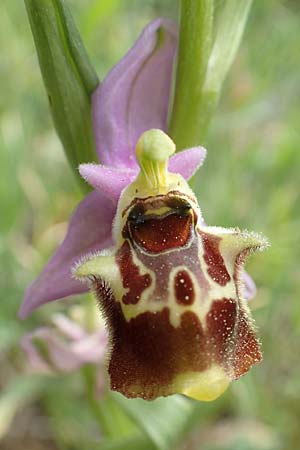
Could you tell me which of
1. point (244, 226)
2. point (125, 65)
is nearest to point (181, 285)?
point (125, 65)

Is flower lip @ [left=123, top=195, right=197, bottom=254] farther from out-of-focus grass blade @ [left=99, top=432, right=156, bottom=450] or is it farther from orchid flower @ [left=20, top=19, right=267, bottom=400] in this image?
out-of-focus grass blade @ [left=99, top=432, right=156, bottom=450]

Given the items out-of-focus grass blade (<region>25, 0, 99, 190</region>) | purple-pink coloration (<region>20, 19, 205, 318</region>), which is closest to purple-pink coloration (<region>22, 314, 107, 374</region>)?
purple-pink coloration (<region>20, 19, 205, 318</region>)

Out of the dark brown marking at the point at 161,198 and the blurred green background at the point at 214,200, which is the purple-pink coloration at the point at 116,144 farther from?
the blurred green background at the point at 214,200

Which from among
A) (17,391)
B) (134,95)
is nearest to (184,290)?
(134,95)

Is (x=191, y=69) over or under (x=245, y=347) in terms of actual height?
over

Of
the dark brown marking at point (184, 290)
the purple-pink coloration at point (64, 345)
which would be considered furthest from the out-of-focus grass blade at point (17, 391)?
the dark brown marking at point (184, 290)

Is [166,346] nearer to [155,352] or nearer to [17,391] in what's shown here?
[155,352]
